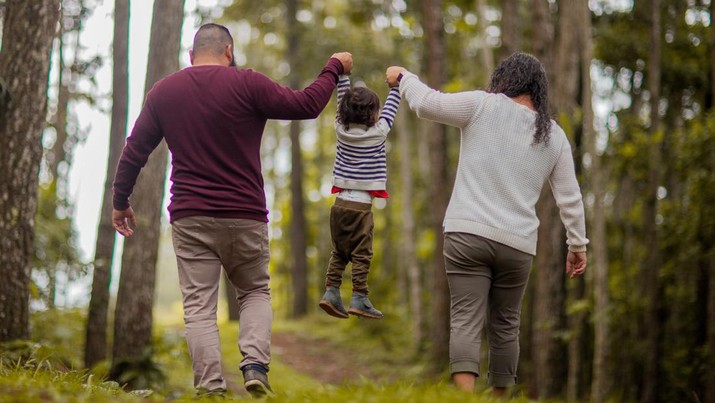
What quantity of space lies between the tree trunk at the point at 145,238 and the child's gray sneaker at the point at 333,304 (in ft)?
13.0

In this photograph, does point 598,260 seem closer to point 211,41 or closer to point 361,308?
point 361,308

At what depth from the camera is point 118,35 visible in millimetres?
9672

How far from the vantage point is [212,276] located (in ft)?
16.6

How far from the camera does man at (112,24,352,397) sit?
4910 millimetres

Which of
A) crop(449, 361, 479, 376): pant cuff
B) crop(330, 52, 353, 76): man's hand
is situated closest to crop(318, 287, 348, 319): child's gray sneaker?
crop(449, 361, 479, 376): pant cuff

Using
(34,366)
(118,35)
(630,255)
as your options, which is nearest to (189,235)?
(34,366)

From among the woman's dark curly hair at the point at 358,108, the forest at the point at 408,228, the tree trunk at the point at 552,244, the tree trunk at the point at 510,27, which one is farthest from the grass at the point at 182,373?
the tree trunk at the point at 510,27

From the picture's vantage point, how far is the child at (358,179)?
17.4 ft

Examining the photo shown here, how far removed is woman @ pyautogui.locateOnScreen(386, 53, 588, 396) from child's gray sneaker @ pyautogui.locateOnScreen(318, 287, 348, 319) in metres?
0.78

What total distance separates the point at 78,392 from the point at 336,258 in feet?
6.26

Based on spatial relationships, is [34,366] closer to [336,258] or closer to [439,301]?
[336,258]

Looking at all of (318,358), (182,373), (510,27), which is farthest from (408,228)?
(182,373)

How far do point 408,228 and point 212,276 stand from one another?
599 inches

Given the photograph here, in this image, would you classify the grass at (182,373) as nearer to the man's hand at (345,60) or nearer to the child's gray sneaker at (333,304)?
the child's gray sneaker at (333,304)
